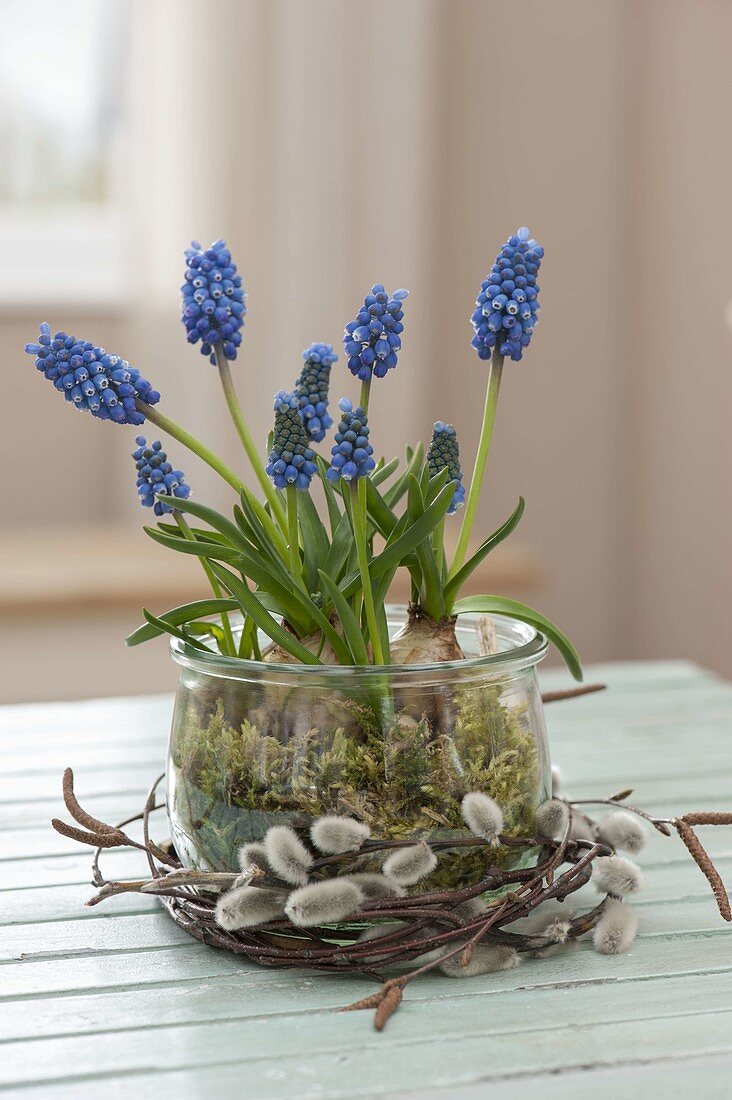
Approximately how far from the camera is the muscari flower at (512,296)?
582mm

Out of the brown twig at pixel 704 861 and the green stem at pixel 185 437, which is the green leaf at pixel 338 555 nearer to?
the green stem at pixel 185 437

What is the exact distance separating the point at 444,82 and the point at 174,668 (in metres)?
1.34

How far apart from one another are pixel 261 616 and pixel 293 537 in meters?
0.04

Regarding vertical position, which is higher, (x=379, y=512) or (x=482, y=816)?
(x=379, y=512)

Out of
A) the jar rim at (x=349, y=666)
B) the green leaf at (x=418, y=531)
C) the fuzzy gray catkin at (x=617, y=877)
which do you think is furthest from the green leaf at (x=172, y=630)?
the fuzzy gray catkin at (x=617, y=877)

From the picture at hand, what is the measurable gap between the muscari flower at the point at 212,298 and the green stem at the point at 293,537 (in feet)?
0.27

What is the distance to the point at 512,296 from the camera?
0.59 m

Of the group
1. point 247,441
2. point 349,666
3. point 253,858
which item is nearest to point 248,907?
point 253,858

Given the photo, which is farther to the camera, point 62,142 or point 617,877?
point 62,142

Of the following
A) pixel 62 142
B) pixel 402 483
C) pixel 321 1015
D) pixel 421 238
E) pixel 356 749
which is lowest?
pixel 321 1015

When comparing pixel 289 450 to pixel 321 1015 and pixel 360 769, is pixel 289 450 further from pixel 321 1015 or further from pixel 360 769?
pixel 321 1015

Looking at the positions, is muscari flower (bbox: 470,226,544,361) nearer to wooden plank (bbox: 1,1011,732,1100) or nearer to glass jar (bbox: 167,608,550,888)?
glass jar (bbox: 167,608,550,888)

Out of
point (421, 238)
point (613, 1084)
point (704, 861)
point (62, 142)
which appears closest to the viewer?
point (613, 1084)

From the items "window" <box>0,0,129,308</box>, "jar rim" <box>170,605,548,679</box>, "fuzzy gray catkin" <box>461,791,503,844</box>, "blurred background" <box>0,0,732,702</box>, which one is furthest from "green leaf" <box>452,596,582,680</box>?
"window" <box>0,0,129,308</box>
